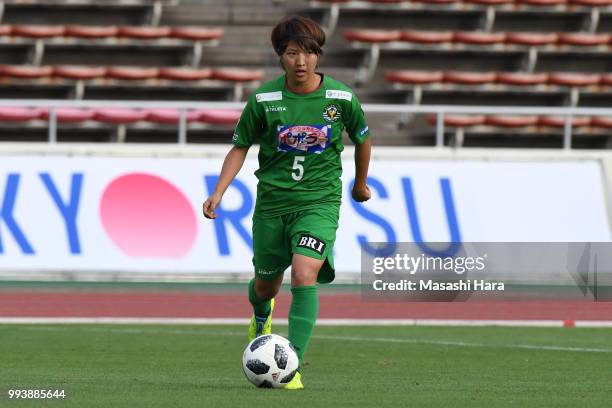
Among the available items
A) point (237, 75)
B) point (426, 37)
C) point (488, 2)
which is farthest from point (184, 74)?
point (488, 2)

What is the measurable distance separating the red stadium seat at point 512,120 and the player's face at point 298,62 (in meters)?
14.6

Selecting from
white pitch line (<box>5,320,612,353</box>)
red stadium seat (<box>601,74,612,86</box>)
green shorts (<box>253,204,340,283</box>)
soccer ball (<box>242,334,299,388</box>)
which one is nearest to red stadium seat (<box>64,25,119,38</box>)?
red stadium seat (<box>601,74,612,86</box>)

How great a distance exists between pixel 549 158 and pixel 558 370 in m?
9.40

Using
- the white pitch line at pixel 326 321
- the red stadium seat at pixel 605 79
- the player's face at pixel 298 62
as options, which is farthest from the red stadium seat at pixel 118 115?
the player's face at pixel 298 62

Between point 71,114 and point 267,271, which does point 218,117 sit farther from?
point 267,271

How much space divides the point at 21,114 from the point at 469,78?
8.35 meters

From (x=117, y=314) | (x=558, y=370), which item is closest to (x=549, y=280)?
(x=117, y=314)

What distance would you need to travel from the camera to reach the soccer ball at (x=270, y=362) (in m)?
7.73

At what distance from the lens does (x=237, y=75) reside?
2377 cm

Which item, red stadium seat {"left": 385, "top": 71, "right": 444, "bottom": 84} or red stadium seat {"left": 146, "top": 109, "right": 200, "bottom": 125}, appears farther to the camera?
red stadium seat {"left": 385, "top": 71, "right": 444, "bottom": 84}

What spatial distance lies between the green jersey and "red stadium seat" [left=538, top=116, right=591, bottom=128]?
14411mm

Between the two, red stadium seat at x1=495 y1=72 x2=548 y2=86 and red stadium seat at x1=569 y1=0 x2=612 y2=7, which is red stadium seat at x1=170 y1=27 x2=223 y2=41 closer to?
red stadium seat at x1=495 y1=72 x2=548 y2=86

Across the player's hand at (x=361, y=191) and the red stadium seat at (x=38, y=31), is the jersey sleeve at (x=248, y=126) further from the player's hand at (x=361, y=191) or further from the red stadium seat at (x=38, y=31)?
the red stadium seat at (x=38, y=31)

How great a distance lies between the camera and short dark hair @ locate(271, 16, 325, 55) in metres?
7.90
